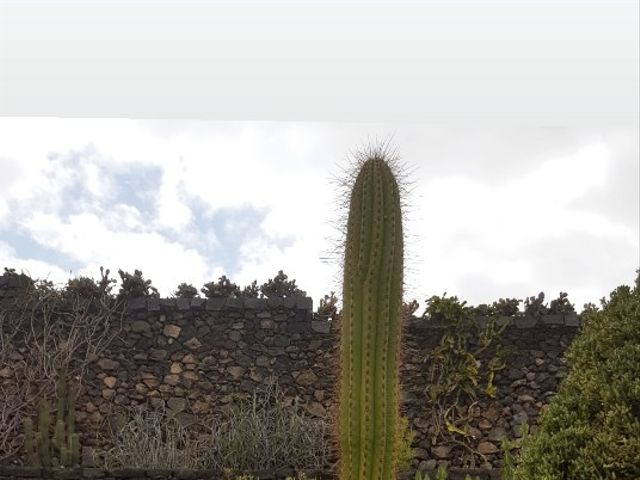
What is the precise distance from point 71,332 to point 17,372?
0.88 metres

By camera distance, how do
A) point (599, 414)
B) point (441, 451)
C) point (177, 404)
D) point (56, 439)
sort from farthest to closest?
point (177, 404), point (441, 451), point (56, 439), point (599, 414)

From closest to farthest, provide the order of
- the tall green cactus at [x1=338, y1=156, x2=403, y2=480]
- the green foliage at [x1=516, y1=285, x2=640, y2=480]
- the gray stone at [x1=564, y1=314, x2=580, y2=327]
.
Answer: the green foliage at [x1=516, y1=285, x2=640, y2=480], the tall green cactus at [x1=338, y1=156, x2=403, y2=480], the gray stone at [x1=564, y1=314, x2=580, y2=327]

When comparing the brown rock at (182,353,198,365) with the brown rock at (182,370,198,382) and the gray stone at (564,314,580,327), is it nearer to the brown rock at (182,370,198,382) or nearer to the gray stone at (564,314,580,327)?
the brown rock at (182,370,198,382)

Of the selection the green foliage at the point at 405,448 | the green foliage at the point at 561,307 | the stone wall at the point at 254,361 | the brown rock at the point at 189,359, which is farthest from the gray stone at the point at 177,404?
the green foliage at the point at 561,307

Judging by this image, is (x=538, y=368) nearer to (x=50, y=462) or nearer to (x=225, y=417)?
(x=225, y=417)

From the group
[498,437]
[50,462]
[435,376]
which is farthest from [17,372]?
[498,437]

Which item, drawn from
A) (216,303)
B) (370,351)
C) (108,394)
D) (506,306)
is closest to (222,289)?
(216,303)

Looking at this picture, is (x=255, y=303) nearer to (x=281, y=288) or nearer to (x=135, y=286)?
(x=281, y=288)

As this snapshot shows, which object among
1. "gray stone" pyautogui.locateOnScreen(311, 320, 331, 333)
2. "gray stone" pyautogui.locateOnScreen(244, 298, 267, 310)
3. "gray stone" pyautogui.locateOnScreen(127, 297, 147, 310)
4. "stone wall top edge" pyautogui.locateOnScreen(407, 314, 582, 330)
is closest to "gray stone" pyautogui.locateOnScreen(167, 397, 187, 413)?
"gray stone" pyautogui.locateOnScreen(127, 297, 147, 310)

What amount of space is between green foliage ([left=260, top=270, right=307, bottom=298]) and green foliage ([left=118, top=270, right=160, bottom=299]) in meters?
1.38

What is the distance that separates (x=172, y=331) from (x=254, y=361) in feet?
3.52

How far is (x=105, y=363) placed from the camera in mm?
10422

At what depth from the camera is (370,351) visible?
16.8ft

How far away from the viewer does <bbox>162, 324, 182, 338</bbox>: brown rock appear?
10.4 m
